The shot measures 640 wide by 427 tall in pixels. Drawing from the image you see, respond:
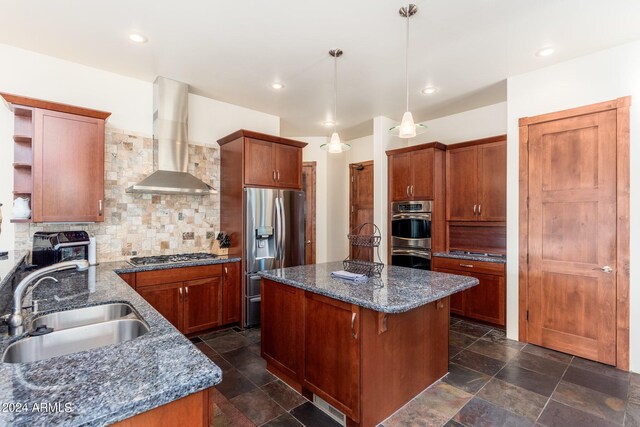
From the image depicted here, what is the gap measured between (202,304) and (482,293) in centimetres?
329

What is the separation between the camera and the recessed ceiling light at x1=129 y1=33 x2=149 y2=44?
102 inches

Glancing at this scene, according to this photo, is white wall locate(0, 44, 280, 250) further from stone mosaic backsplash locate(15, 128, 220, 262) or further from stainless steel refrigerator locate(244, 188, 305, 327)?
stainless steel refrigerator locate(244, 188, 305, 327)

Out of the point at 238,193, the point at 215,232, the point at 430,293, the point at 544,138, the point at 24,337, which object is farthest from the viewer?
the point at 215,232

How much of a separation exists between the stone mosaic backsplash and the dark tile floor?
1.36 m

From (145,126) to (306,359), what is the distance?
10.0 ft

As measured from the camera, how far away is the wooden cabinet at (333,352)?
1.86m

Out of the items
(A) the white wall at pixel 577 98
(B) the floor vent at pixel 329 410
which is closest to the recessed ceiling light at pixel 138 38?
(B) the floor vent at pixel 329 410

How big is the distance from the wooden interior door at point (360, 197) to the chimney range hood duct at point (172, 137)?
3.18 meters

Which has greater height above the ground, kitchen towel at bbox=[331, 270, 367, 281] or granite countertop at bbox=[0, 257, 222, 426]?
kitchen towel at bbox=[331, 270, 367, 281]

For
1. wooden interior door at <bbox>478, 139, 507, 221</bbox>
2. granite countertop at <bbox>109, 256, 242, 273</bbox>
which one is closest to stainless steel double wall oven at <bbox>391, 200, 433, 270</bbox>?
wooden interior door at <bbox>478, 139, 507, 221</bbox>

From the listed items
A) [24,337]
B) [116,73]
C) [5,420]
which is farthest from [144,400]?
[116,73]

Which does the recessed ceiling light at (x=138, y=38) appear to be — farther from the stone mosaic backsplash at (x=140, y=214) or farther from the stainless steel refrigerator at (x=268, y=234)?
the stainless steel refrigerator at (x=268, y=234)

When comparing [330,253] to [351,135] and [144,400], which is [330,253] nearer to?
[351,135]

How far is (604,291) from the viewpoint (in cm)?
276
